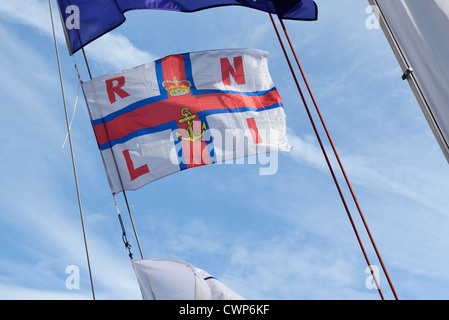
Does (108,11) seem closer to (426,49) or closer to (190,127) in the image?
(190,127)

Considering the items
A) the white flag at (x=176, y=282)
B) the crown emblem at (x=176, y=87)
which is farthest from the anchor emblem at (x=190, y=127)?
the white flag at (x=176, y=282)

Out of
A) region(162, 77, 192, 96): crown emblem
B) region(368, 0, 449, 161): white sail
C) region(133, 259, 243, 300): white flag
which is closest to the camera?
region(368, 0, 449, 161): white sail

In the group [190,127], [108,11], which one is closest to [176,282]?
[190,127]

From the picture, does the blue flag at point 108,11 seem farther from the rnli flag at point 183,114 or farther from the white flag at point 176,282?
the white flag at point 176,282

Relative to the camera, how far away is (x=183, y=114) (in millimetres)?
12242

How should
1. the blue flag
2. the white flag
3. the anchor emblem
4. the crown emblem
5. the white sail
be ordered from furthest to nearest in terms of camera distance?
the crown emblem < the anchor emblem < the blue flag < the white flag < the white sail

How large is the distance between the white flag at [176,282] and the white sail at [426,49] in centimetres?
398

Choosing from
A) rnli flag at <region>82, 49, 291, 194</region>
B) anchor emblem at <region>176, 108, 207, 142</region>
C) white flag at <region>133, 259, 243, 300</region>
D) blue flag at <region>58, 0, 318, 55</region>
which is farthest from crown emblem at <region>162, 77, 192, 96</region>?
white flag at <region>133, 259, 243, 300</region>

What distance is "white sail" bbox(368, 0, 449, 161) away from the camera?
5859 millimetres

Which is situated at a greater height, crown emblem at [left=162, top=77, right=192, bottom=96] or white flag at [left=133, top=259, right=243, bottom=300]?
crown emblem at [left=162, top=77, right=192, bottom=96]

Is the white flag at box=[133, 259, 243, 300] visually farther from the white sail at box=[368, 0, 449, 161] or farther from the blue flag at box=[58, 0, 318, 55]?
the blue flag at box=[58, 0, 318, 55]

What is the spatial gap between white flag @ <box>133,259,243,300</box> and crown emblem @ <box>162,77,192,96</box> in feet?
19.4
